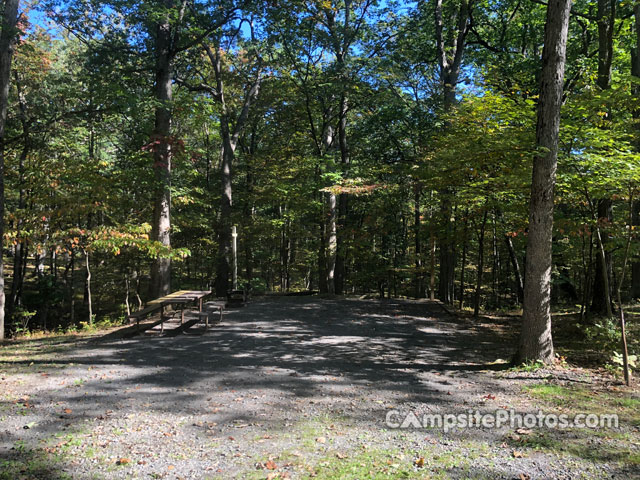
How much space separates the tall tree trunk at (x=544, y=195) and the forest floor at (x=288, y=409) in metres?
0.48

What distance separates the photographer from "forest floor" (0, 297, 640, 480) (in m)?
3.15

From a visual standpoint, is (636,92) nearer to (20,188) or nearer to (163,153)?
(163,153)

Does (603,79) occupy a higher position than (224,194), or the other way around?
(603,79)

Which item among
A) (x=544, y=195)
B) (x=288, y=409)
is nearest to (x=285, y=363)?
(x=288, y=409)

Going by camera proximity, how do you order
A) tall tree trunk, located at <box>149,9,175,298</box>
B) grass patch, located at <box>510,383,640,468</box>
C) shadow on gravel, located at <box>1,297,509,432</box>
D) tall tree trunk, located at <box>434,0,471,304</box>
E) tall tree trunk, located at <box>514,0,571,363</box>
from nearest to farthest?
grass patch, located at <box>510,383,640,468</box> < shadow on gravel, located at <box>1,297,509,432</box> < tall tree trunk, located at <box>514,0,571,363</box> < tall tree trunk, located at <box>149,9,175,298</box> < tall tree trunk, located at <box>434,0,471,304</box>

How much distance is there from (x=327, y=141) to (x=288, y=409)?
1523 cm

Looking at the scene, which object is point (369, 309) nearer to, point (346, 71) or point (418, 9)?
point (346, 71)

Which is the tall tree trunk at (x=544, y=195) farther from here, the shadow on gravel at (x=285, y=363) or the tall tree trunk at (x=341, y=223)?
the tall tree trunk at (x=341, y=223)

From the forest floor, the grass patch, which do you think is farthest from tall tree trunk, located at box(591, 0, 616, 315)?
the grass patch

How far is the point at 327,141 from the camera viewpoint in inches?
717

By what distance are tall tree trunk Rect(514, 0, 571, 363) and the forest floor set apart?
484 millimetres

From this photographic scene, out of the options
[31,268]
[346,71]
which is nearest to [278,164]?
[346,71]

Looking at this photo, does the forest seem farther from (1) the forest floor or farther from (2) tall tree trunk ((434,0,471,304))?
(1) the forest floor

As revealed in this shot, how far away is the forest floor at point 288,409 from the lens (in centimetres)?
315
